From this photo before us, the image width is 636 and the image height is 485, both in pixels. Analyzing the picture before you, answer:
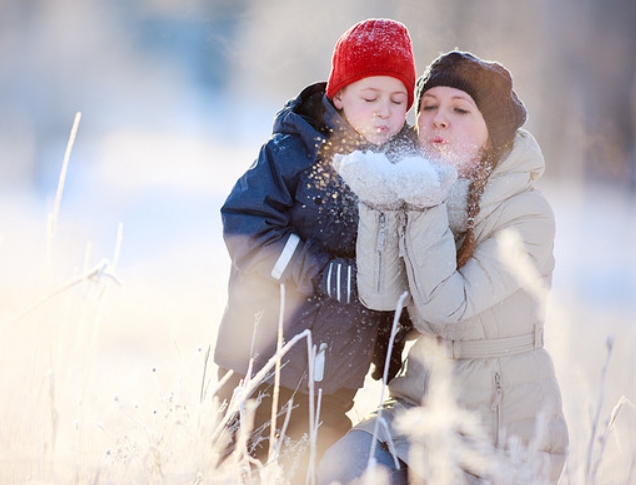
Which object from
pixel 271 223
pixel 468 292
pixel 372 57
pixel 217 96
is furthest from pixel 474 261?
pixel 217 96

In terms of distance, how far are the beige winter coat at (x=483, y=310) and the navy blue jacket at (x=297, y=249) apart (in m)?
0.18

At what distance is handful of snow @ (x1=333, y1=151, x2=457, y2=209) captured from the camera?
6.69ft

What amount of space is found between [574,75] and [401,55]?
13.0 m

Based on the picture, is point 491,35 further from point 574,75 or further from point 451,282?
point 451,282

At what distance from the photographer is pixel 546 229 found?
90.0 inches

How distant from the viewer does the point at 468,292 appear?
2160 mm

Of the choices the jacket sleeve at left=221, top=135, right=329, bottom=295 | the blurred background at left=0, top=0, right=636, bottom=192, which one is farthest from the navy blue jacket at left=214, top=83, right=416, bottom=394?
the blurred background at left=0, top=0, right=636, bottom=192

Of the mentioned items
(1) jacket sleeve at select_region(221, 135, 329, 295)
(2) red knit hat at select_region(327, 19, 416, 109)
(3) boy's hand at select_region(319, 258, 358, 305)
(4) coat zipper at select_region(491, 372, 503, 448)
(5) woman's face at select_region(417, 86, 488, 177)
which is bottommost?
(4) coat zipper at select_region(491, 372, 503, 448)

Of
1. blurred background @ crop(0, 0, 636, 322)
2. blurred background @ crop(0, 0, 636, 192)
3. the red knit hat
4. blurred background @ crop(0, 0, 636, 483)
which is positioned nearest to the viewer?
the red knit hat

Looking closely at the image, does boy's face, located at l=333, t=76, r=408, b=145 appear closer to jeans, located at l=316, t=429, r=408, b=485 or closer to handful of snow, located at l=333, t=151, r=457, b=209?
handful of snow, located at l=333, t=151, r=457, b=209

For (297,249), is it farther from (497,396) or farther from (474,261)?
(497,396)

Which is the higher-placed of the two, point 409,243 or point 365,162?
point 365,162

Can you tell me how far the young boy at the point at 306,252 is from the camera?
231 cm

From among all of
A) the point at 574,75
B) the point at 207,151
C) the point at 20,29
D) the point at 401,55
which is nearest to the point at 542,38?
the point at 574,75
